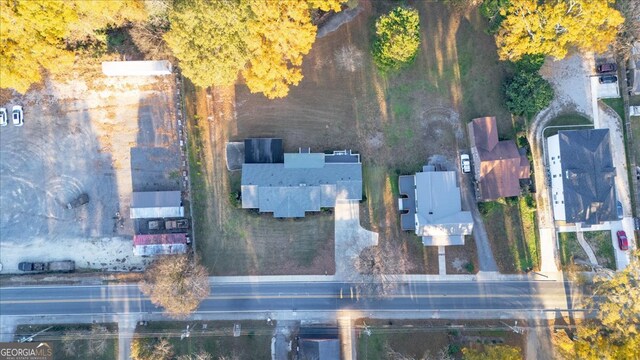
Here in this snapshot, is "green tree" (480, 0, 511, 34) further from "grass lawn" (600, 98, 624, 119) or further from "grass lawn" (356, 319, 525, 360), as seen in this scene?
"grass lawn" (356, 319, 525, 360)

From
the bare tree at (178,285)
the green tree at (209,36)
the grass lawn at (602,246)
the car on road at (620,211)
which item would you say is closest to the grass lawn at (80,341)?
the bare tree at (178,285)

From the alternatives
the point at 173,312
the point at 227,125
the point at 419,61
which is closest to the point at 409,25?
the point at 419,61

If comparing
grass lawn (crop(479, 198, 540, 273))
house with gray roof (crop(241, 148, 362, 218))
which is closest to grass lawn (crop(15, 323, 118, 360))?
house with gray roof (crop(241, 148, 362, 218))

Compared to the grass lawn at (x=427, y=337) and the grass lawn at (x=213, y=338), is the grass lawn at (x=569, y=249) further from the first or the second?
the grass lawn at (x=213, y=338)

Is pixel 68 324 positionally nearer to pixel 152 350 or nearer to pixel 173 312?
pixel 152 350

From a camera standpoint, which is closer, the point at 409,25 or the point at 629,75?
the point at 409,25

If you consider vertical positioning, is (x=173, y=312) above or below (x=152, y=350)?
above

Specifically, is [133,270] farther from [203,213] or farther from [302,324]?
[302,324]

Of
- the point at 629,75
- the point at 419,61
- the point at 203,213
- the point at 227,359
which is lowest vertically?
the point at 227,359
